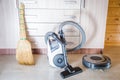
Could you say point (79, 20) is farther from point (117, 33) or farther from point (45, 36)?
point (117, 33)

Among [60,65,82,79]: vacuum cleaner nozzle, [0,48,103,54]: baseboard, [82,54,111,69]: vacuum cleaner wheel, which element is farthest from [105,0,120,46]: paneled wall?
[60,65,82,79]: vacuum cleaner nozzle

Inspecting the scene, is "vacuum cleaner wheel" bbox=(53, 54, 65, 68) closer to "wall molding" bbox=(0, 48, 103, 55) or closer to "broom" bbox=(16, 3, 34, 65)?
"broom" bbox=(16, 3, 34, 65)

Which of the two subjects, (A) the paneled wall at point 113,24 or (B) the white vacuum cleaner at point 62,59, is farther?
(A) the paneled wall at point 113,24

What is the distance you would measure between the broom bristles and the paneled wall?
127 cm

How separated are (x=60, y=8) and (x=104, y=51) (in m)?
0.92

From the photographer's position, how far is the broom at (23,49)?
216cm

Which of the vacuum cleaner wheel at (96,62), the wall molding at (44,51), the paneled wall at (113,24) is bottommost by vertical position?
the vacuum cleaner wheel at (96,62)

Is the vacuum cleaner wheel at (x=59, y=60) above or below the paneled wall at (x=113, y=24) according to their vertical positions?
below

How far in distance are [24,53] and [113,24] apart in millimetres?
1418

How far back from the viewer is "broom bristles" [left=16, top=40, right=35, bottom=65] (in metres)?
2.16

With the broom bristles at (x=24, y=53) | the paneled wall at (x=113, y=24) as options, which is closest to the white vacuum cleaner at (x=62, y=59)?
Answer: the broom bristles at (x=24, y=53)

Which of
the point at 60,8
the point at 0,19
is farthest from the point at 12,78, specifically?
the point at 60,8

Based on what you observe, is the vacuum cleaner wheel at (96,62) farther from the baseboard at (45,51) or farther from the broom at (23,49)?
the broom at (23,49)

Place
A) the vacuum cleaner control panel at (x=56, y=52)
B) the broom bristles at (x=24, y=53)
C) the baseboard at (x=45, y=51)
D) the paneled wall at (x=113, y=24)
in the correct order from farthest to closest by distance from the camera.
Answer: the paneled wall at (x=113, y=24)
the baseboard at (x=45, y=51)
the broom bristles at (x=24, y=53)
the vacuum cleaner control panel at (x=56, y=52)
